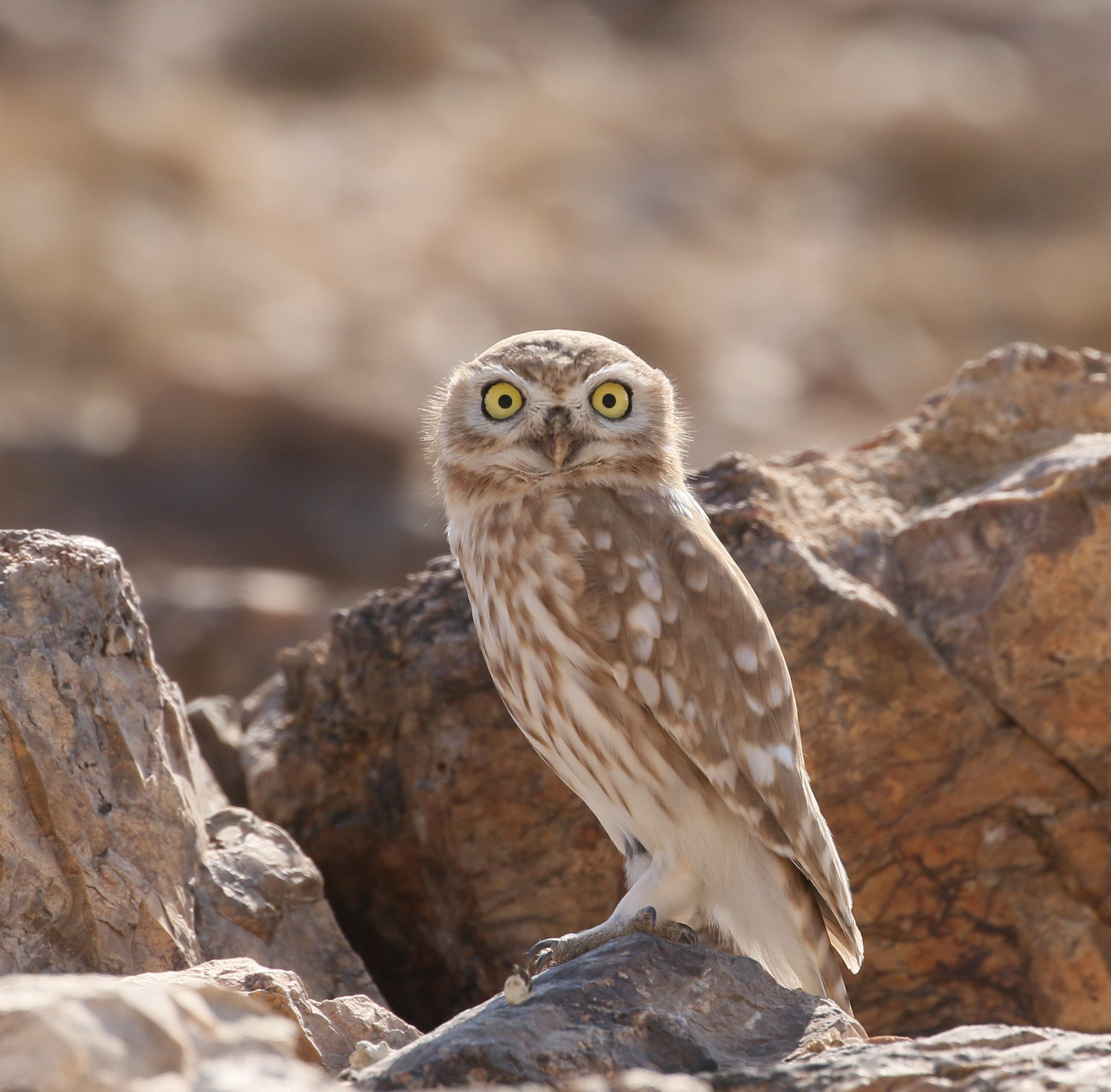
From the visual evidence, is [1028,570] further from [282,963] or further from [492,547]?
[282,963]

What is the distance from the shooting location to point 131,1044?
1.93 metres

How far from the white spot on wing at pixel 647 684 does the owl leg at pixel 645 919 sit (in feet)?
1.44

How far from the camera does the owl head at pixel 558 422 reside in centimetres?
375

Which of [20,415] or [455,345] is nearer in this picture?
[20,415]

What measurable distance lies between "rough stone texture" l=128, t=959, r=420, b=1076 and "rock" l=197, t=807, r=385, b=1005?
38cm

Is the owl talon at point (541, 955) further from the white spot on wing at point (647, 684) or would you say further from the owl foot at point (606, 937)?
the white spot on wing at point (647, 684)

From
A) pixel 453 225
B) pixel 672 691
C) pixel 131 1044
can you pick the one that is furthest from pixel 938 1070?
pixel 453 225

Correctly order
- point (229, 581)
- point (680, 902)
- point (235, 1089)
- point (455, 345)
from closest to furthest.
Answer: point (235, 1089) < point (680, 902) < point (229, 581) < point (455, 345)

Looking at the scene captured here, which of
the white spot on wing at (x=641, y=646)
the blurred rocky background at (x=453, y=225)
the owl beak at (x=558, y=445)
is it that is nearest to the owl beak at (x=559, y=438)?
the owl beak at (x=558, y=445)

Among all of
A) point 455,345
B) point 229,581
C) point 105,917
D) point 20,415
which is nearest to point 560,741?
point 105,917

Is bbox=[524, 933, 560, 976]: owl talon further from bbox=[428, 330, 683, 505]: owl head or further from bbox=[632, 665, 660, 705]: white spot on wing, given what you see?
bbox=[428, 330, 683, 505]: owl head

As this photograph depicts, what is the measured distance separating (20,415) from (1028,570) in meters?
15.0

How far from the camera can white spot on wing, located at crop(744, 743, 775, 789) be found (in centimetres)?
355

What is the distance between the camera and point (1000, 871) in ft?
14.6
